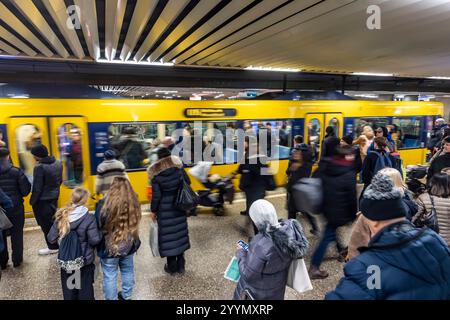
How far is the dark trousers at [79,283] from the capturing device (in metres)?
2.65

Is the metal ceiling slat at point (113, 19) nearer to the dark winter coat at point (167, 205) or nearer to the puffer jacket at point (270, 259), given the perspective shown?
the dark winter coat at point (167, 205)

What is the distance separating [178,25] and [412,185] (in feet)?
16.3

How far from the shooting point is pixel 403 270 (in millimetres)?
1238

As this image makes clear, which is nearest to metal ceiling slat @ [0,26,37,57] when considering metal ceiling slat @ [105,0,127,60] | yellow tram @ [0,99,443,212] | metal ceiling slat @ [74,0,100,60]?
yellow tram @ [0,99,443,212]

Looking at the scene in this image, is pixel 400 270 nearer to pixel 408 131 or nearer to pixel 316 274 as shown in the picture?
pixel 316 274

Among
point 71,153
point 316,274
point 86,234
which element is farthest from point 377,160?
point 71,153

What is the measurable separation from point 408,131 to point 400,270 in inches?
380

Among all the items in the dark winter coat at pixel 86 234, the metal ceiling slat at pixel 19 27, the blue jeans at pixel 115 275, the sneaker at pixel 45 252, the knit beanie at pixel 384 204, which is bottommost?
the sneaker at pixel 45 252

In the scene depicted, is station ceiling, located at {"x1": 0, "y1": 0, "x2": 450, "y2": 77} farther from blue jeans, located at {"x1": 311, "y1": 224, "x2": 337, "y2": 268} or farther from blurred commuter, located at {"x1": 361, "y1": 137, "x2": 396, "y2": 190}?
blue jeans, located at {"x1": 311, "y1": 224, "x2": 337, "y2": 268}

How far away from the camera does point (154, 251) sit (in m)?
3.54

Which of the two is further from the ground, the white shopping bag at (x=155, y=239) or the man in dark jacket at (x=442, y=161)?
the man in dark jacket at (x=442, y=161)

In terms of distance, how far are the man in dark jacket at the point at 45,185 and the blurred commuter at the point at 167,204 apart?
4.64 ft

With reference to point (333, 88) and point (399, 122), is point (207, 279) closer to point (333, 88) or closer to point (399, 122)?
point (399, 122)

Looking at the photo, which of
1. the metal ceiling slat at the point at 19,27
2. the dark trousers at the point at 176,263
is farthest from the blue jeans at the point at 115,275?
the metal ceiling slat at the point at 19,27
